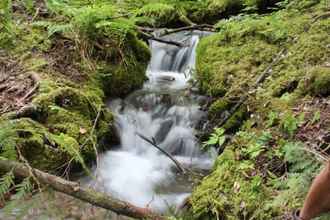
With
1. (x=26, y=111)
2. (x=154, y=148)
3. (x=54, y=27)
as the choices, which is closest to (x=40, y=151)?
(x=26, y=111)

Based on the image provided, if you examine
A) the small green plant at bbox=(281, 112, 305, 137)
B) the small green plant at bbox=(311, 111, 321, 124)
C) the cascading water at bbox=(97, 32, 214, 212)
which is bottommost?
the cascading water at bbox=(97, 32, 214, 212)

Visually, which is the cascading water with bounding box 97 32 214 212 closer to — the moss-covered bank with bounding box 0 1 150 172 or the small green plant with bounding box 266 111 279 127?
the moss-covered bank with bounding box 0 1 150 172

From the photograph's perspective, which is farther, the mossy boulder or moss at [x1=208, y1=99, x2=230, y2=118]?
moss at [x1=208, y1=99, x2=230, y2=118]

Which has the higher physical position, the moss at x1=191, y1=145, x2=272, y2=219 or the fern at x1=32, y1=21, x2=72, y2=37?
the fern at x1=32, y1=21, x2=72, y2=37

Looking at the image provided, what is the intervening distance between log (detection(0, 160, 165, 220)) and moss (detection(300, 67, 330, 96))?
2.08m

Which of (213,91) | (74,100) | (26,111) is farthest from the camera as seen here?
(213,91)

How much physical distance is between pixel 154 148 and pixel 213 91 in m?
1.07

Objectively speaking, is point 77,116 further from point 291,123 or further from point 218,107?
point 291,123

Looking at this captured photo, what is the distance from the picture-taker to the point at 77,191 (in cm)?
266

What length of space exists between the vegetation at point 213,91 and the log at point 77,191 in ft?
0.22

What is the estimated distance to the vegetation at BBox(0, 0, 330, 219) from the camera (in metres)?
3.30

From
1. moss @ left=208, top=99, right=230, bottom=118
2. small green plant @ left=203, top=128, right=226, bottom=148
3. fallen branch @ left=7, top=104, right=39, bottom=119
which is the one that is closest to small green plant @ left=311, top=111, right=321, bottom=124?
small green plant @ left=203, top=128, right=226, bottom=148

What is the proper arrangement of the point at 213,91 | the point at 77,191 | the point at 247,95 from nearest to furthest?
1. the point at 77,191
2. the point at 247,95
3. the point at 213,91

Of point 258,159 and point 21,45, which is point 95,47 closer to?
point 21,45
